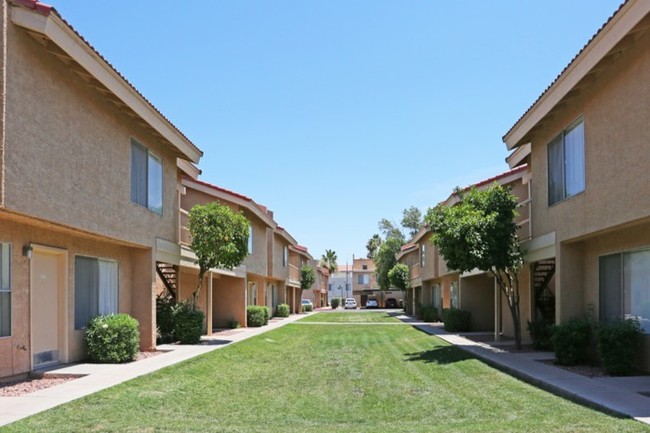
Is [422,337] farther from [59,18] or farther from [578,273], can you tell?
[59,18]

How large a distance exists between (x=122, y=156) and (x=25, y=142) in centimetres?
505

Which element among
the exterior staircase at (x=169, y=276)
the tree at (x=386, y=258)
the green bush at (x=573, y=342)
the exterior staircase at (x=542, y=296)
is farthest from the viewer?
the tree at (x=386, y=258)

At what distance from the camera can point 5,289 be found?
11.7 m

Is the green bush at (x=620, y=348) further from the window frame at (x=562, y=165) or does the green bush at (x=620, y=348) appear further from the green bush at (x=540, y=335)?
the green bush at (x=540, y=335)

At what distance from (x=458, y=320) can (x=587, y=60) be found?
16947mm

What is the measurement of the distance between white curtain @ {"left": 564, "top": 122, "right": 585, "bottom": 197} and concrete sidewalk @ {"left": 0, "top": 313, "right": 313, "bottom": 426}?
10.1m

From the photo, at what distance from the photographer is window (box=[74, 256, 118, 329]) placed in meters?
14.9

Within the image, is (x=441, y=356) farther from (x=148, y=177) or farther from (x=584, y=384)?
(x=148, y=177)

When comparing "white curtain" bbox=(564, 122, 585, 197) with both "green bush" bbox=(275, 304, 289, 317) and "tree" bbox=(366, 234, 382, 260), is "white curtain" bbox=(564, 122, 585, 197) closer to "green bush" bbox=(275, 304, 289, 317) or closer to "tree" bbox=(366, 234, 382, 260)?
"green bush" bbox=(275, 304, 289, 317)

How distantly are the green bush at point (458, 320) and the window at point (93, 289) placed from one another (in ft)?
51.4

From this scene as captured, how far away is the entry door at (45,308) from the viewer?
1319 centimetres

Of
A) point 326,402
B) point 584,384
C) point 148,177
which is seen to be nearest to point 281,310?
point 148,177

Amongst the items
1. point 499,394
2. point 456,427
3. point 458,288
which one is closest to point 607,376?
point 499,394

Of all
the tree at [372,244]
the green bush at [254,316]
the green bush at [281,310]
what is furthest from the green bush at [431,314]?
the tree at [372,244]
